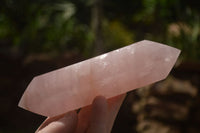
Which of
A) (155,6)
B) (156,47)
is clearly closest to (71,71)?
(156,47)

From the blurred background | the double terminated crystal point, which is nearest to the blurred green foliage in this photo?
the blurred background

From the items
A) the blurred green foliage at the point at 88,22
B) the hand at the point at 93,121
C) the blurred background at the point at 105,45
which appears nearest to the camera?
the hand at the point at 93,121

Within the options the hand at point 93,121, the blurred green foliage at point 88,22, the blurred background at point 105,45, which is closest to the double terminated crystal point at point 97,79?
the hand at point 93,121

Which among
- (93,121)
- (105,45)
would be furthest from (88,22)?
(93,121)

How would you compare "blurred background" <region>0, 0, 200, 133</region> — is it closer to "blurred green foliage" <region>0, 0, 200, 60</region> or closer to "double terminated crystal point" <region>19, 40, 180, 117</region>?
"blurred green foliage" <region>0, 0, 200, 60</region>

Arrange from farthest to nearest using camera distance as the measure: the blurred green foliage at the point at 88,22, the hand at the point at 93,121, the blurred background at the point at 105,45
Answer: the blurred green foliage at the point at 88,22
the blurred background at the point at 105,45
the hand at the point at 93,121

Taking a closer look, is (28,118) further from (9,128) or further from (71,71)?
(71,71)

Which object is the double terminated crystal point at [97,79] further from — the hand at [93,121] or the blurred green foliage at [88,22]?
the blurred green foliage at [88,22]

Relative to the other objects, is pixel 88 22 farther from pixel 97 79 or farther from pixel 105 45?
pixel 97 79
